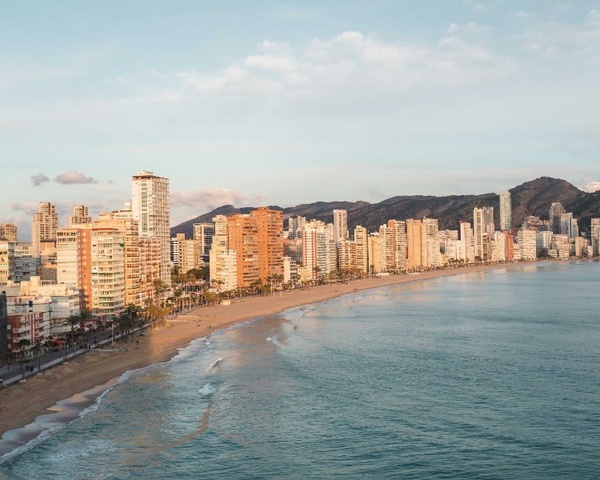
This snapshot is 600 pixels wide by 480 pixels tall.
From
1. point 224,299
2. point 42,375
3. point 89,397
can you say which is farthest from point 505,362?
point 224,299

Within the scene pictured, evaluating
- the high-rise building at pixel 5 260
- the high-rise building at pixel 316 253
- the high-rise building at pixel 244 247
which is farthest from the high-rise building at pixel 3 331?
the high-rise building at pixel 316 253

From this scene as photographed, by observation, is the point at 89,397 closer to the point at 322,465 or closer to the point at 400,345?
the point at 322,465

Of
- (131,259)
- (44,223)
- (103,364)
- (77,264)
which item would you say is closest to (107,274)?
(77,264)

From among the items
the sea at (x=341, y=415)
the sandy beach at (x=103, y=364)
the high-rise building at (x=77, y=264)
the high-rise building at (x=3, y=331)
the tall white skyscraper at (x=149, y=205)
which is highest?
the tall white skyscraper at (x=149, y=205)

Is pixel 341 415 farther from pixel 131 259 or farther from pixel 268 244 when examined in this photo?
pixel 268 244

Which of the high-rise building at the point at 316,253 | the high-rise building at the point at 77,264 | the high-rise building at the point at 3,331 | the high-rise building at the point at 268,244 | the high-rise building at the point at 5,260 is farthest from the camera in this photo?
the high-rise building at the point at 316,253

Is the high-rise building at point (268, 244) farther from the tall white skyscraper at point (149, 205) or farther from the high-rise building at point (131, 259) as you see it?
the high-rise building at point (131, 259)
